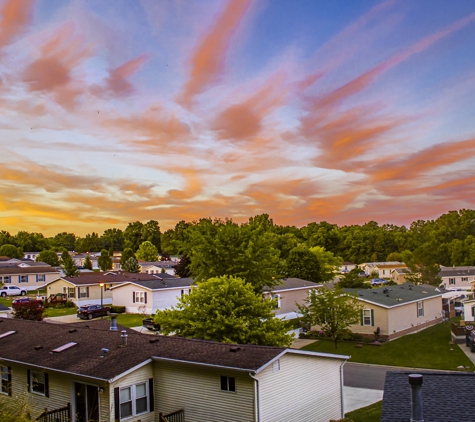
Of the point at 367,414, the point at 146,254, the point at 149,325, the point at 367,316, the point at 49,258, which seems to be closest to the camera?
the point at 367,414

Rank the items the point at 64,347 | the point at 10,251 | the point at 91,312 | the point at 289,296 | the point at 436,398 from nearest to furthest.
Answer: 1. the point at 436,398
2. the point at 64,347
3. the point at 91,312
4. the point at 289,296
5. the point at 10,251

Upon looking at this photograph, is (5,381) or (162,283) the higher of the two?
(162,283)

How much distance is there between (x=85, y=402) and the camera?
18234mm

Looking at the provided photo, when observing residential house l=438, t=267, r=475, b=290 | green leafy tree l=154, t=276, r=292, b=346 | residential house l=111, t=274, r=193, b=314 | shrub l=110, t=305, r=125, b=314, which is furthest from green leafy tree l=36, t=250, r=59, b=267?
green leafy tree l=154, t=276, r=292, b=346

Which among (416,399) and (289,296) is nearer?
(416,399)

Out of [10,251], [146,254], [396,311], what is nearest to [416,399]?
[396,311]

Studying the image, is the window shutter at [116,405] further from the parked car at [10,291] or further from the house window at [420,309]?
the parked car at [10,291]

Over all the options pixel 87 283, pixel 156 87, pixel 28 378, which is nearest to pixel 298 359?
pixel 28 378

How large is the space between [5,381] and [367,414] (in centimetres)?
1612

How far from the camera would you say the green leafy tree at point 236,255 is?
132 ft

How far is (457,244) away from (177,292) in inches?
3679

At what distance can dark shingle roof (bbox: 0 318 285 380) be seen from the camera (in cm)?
1722

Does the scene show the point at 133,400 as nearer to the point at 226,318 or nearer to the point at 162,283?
the point at 226,318

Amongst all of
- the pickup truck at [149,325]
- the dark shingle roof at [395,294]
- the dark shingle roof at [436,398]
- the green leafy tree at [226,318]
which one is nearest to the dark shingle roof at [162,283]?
the pickup truck at [149,325]
